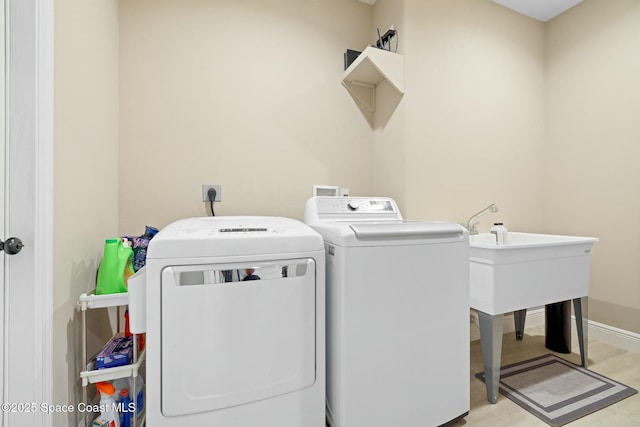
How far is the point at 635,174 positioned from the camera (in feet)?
6.34

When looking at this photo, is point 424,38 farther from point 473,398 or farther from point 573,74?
point 473,398

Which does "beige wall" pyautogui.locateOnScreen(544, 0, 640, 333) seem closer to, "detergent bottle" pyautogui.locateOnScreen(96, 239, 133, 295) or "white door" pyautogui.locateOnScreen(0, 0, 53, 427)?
"detergent bottle" pyautogui.locateOnScreen(96, 239, 133, 295)

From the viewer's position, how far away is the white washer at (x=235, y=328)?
3.01 ft

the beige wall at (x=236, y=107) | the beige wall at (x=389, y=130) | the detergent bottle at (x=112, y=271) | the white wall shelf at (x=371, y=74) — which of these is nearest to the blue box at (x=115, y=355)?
the detergent bottle at (x=112, y=271)

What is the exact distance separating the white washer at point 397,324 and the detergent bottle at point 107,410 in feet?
2.69

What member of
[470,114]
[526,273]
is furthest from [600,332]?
[470,114]

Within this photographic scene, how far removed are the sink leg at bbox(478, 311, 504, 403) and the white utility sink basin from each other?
0.18ft

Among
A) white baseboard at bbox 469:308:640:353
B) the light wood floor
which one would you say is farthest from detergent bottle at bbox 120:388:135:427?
white baseboard at bbox 469:308:640:353

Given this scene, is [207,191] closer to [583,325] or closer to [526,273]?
[526,273]

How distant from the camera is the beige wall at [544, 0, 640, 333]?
6.42 ft

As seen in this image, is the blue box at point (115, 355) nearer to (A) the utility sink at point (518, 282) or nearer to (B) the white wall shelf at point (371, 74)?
(A) the utility sink at point (518, 282)

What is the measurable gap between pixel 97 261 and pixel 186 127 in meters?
0.83

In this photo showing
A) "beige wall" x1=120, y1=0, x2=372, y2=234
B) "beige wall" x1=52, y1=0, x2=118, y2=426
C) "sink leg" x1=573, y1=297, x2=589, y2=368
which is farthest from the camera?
"sink leg" x1=573, y1=297, x2=589, y2=368

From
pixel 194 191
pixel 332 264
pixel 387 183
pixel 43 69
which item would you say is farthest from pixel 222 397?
pixel 387 183
